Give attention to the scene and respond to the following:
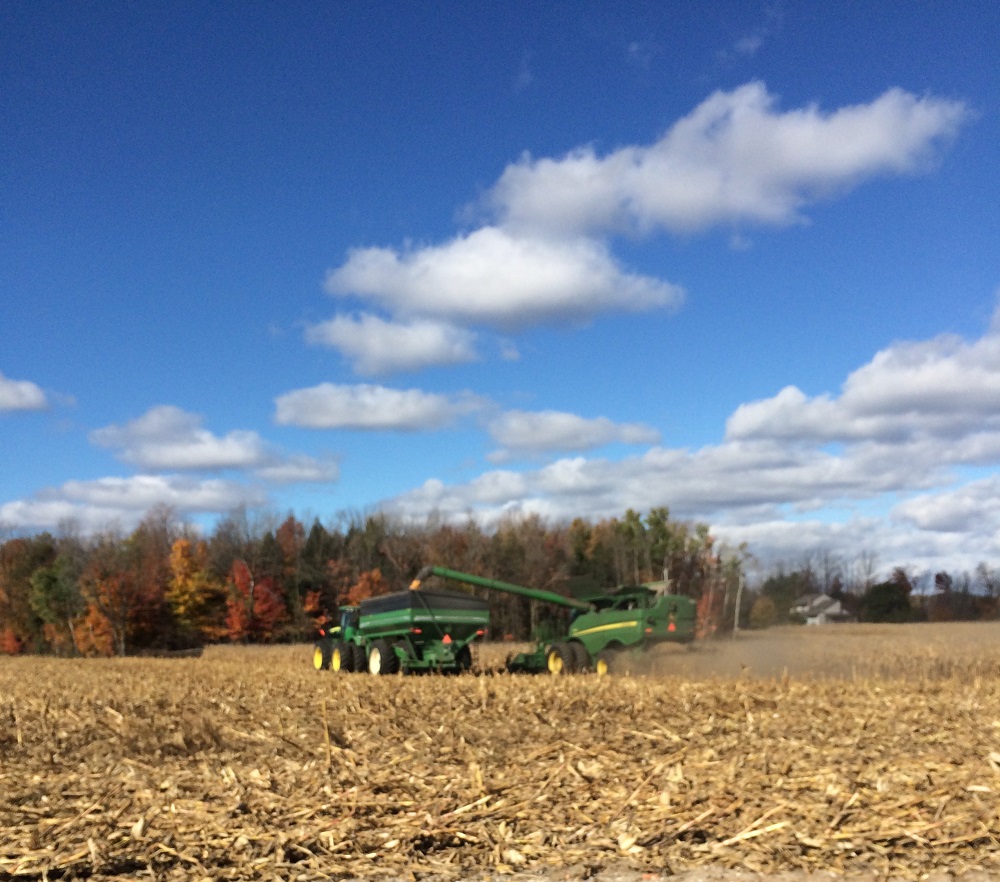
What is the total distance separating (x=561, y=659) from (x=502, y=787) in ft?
42.5

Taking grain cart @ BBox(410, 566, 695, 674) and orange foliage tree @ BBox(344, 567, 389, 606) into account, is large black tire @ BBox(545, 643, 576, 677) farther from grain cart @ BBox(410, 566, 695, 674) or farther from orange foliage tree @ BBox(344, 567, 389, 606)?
orange foliage tree @ BBox(344, 567, 389, 606)

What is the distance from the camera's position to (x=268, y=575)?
202ft

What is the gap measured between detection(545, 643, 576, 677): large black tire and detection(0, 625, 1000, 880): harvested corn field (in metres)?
6.38

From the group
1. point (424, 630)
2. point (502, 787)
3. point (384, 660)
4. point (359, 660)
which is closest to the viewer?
point (502, 787)

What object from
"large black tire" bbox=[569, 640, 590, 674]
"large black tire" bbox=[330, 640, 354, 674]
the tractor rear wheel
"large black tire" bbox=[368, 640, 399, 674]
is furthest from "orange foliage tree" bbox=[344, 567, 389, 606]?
"large black tire" bbox=[569, 640, 590, 674]

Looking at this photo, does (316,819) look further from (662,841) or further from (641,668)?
(641,668)

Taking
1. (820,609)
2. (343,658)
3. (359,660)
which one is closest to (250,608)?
(343,658)

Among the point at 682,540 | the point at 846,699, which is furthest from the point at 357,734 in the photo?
the point at 682,540

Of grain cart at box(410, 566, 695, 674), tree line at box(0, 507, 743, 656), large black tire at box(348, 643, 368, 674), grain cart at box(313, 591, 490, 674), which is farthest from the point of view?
tree line at box(0, 507, 743, 656)

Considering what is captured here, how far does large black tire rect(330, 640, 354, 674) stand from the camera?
23.0m

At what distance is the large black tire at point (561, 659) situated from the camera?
1977 cm

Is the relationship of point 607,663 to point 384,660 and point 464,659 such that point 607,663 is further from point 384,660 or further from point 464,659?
point 384,660

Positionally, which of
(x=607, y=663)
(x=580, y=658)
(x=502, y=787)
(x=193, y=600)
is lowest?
(x=607, y=663)

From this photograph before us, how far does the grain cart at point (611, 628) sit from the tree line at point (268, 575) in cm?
3307
